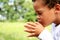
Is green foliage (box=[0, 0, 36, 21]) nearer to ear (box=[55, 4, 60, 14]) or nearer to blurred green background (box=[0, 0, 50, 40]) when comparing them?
blurred green background (box=[0, 0, 50, 40])

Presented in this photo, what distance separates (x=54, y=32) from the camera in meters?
Answer: 1.03

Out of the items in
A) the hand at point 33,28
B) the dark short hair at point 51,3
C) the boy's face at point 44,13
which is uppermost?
the dark short hair at point 51,3

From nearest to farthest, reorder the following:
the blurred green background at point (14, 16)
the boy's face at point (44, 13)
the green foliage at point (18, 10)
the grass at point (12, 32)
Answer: the boy's face at point (44, 13)
the grass at point (12, 32)
the blurred green background at point (14, 16)
the green foliage at point (18, 10)

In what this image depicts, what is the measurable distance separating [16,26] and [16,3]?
0.93 metres

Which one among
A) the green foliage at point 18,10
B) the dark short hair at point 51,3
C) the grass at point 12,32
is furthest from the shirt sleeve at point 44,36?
the green foliage at point 18,10

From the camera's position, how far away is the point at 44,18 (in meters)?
0.93

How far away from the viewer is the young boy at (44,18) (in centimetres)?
93

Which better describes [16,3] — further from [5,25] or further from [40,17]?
[40,17]

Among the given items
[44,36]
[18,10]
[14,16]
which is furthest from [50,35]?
[18,10]

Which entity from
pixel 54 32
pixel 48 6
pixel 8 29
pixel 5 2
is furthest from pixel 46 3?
pixel 5 2

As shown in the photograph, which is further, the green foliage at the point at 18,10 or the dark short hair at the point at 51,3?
the green foliage at the point at 18,10

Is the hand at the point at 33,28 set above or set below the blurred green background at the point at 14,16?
above

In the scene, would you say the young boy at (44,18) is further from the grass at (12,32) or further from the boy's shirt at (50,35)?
the grass at (12,32)

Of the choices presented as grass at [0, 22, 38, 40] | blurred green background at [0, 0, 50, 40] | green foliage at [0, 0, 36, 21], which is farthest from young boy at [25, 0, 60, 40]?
green foliage at [0, 0, 36, 21]
